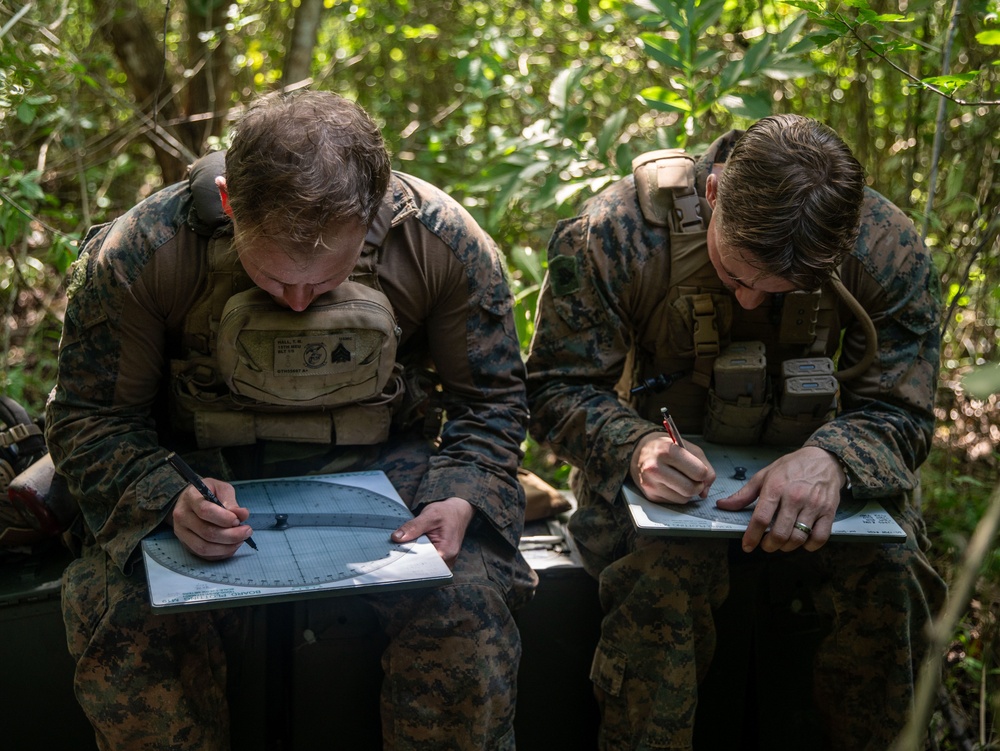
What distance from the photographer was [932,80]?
2584mm

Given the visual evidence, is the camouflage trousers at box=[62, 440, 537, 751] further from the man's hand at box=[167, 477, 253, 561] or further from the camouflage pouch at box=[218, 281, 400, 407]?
the camouflage pouch at box=[218, 281, 400, 407]

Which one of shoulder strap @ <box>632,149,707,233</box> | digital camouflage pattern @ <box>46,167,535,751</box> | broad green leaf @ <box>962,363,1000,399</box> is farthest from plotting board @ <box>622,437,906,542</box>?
broad green leaf @ <box>962,363,1000,399</box>

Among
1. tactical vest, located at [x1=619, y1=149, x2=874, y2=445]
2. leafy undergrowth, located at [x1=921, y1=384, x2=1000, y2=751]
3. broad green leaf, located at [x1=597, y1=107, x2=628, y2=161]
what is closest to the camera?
tactical vest, located at [x1=619, y1=149, x2=874, y2=445]

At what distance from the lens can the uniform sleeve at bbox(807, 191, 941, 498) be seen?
2586mm

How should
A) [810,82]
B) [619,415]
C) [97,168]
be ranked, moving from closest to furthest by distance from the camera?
1. [619,415]
2. [810,82]
3. [97,168]

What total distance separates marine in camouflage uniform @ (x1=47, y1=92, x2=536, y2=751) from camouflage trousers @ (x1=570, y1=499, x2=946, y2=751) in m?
0.27

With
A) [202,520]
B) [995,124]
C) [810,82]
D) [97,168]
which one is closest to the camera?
[202,520]

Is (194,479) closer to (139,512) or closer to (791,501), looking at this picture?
(139,512)

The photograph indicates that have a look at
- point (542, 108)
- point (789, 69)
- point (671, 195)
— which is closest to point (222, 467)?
point (671, 195)

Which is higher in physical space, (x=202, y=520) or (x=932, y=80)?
(x=932, y=80)

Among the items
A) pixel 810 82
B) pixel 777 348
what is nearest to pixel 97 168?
pixel 810 82

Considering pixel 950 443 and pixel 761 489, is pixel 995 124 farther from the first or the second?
pixel 761 489

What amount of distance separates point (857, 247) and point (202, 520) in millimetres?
1670

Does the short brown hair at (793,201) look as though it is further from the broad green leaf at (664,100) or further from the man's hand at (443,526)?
the broad green leaf at (664,100)
